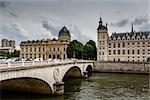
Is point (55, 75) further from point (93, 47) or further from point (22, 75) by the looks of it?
point (93, 47)

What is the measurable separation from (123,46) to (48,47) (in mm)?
30530

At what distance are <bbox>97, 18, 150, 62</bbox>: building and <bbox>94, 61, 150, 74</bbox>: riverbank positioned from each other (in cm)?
1023

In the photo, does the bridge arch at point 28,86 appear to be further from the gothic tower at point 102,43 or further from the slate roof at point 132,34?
the slate roof at point 132,34

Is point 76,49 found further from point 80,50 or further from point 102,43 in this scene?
point 102,43

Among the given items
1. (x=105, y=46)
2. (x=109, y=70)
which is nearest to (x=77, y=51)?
(x=105, y=46)

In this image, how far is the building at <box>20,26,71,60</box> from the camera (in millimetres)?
92250

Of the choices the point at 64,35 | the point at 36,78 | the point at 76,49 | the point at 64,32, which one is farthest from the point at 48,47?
the point at 36,78

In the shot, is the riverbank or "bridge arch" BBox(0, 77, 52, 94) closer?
"bridge arch" BBox(0, 77, 52, 94)

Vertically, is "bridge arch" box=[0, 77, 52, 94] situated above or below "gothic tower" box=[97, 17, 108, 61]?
below

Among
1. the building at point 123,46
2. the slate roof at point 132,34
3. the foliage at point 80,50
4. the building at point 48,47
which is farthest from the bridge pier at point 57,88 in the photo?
the building at point 48,47

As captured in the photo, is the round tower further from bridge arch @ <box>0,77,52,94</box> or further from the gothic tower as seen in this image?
bridge arch @ <box>0,77,52,94</box>

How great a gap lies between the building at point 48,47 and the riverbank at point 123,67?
24234 mm

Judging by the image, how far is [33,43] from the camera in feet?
313

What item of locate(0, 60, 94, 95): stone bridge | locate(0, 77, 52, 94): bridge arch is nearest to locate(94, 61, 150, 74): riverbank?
locate(0, 60, 94, 95): stone bridge
